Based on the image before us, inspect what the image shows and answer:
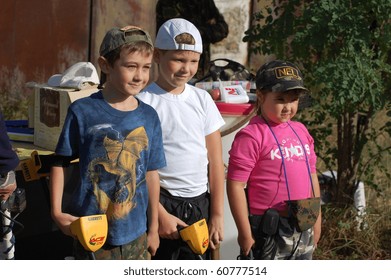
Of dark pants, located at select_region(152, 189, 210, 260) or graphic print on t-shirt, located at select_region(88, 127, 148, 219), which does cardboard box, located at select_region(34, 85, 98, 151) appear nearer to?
dark pants, located at select_region(152, 189, 210, 260)

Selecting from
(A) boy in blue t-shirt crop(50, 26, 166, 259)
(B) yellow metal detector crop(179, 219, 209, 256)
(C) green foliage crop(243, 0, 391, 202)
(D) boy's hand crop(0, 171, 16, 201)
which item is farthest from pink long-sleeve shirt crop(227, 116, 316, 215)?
(C) green foliage crop(243, 0, 391, 202)

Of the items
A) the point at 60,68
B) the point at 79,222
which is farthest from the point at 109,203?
the point at 60,68

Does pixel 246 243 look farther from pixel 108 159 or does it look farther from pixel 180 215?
pixel 108 159

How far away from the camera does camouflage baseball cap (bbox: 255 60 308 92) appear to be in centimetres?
425

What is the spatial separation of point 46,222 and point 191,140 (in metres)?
1.82

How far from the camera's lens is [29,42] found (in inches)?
336

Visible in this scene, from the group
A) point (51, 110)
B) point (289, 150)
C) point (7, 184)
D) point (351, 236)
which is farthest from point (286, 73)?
point (351, 236)

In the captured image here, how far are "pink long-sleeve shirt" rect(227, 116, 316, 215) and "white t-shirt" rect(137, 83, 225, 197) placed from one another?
0.17 meters

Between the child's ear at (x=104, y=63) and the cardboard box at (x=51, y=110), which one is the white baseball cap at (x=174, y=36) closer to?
the child's ear at (x=104, y=63)

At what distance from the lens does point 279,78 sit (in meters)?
4.27

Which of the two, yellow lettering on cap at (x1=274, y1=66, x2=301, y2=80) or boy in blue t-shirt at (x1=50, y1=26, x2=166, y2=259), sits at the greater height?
yellow lettering on cap at (x1=274, y1=66, x2=301, y2=80)

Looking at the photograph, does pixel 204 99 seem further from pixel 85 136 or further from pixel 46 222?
pixel 46 222

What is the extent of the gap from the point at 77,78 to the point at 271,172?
5.77 feet

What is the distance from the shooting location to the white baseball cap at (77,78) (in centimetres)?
545
